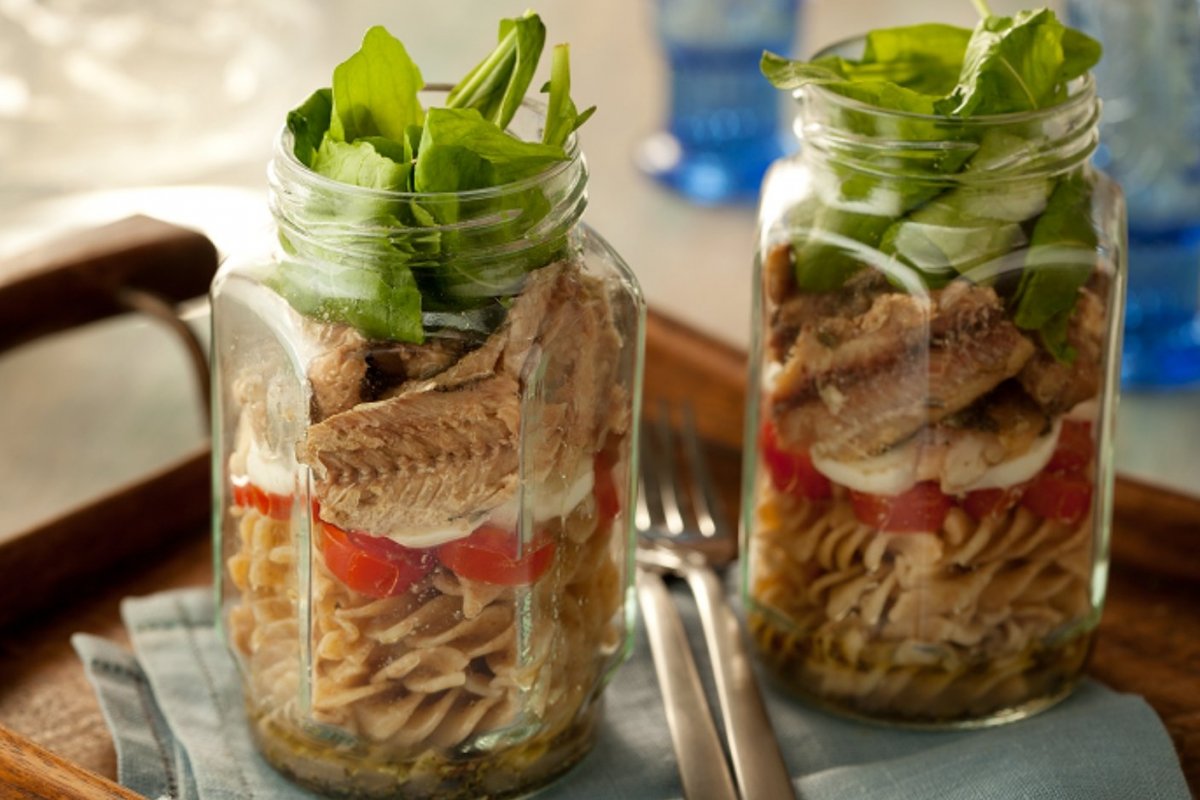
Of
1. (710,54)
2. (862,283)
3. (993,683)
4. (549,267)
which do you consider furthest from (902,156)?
(710,54)

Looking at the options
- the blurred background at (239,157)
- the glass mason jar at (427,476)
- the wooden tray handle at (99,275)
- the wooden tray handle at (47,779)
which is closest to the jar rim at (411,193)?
the glass mason jar at (427,476)

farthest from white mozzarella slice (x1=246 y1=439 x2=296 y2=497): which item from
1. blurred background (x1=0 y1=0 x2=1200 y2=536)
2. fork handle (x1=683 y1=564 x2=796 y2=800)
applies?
blurred background (x1=0 y1=0 x2=1200 y2=536)

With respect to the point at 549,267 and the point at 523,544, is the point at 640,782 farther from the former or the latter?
the point at 549,267

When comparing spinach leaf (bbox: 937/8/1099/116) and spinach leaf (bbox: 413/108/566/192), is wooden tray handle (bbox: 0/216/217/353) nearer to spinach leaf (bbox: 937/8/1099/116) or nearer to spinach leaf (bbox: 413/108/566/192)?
spinach leaf (bbox: 413/108/566/192)

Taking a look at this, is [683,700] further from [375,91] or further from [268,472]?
[375,91]

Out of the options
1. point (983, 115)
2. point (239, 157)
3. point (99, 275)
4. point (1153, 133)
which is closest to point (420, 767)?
point (983, 115)

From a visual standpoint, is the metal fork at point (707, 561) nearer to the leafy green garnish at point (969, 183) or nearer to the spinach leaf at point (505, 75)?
the leafy green garnish at point (969, 183)
